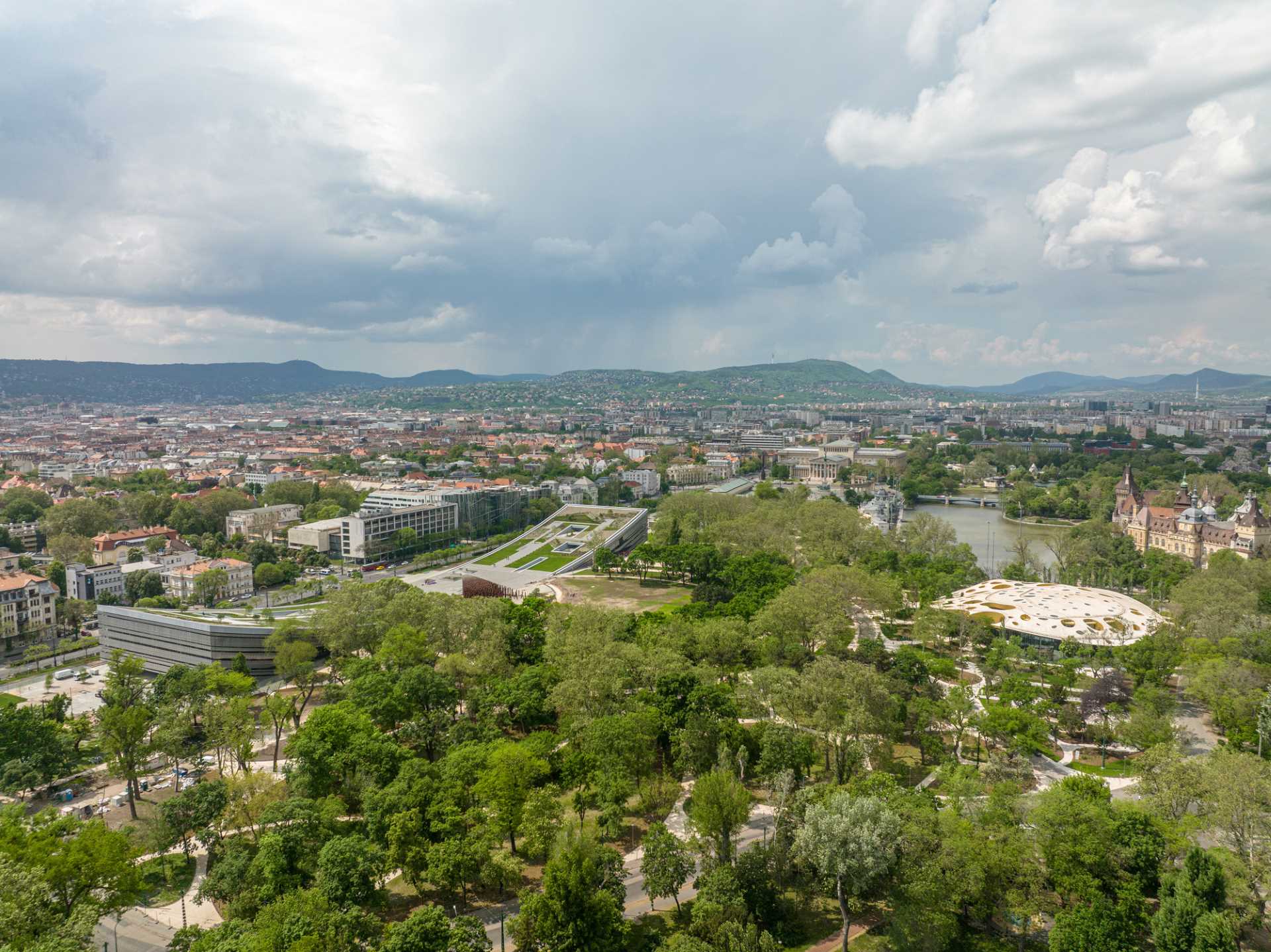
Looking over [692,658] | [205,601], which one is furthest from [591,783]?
[205,601]

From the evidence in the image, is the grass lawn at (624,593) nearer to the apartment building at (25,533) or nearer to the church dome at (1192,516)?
the church dome at (1192,516)

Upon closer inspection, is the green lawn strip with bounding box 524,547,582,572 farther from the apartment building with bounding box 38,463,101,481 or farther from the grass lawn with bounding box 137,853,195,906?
the apartment building with bounding box 38,463,101,481

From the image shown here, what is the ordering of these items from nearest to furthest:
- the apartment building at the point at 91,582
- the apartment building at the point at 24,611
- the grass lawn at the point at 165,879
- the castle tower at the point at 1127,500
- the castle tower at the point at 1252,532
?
the grass lawn at the point at 165,879 < the apartment building at the point at 24,611 < the apartment building at the point at 91,582 < the castle tower at the point at 1252,532 < the castle tower at the point at 1127,500

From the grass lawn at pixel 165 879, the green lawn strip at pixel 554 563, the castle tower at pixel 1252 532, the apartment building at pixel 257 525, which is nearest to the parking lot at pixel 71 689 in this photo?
the grass lawn at pixel 165 879

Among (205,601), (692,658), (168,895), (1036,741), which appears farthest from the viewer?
(205,601)

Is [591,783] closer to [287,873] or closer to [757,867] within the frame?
[757,867]

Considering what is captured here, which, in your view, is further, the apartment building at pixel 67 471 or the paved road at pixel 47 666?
the apartment building at pixel 67 471

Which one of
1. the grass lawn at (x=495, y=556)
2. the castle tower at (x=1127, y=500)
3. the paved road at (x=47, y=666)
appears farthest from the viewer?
the castle tower at (x=1127, y=500)

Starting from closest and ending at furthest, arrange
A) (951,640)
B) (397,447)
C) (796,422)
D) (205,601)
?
(951,640), (205,601), (397,447), (796,422)
